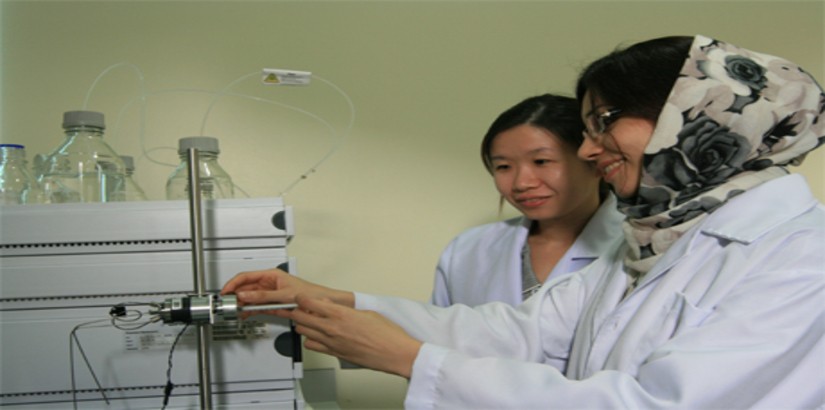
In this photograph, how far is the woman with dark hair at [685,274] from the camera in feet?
2.77

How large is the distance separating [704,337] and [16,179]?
1.21 meters

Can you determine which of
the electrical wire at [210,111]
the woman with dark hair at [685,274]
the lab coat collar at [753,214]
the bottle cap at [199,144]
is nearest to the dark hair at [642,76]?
the woman with dark hair at [685,274]

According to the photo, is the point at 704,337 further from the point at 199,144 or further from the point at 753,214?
the point at 199,144

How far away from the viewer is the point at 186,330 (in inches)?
42.2

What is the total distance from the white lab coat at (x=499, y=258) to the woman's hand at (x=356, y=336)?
0.55m

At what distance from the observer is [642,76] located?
1.03 meters

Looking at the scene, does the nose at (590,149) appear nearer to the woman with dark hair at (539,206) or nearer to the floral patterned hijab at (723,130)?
the floral patterned hijab at (723,130)

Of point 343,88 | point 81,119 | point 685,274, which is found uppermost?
point 343,88

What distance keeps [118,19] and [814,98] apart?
169cm

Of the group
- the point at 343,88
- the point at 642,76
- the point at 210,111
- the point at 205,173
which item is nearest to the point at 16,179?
the point at 205,173

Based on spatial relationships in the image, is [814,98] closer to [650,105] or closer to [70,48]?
[650,105]

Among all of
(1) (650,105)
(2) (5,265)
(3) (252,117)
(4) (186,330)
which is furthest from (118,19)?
(1) (650,105)

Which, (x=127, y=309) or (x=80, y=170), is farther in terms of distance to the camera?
(x=80, y=170)

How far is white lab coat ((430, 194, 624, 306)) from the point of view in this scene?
1.53 meters
